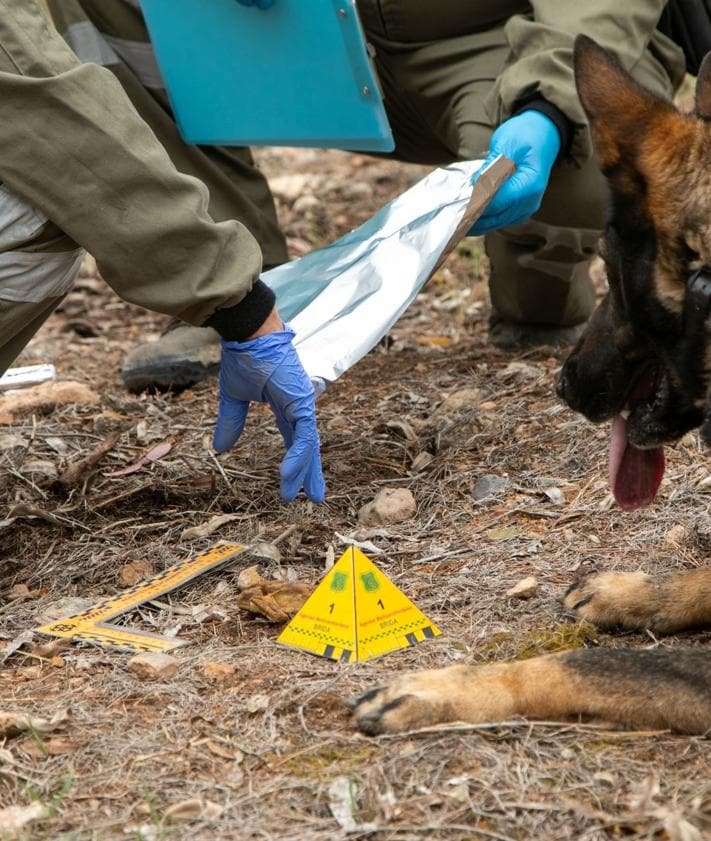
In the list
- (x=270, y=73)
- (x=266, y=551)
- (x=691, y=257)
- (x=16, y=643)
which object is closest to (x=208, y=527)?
(x=266, y=551)

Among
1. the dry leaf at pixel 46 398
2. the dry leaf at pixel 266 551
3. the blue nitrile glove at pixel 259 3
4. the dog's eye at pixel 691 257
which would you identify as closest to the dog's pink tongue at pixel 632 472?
the dog's eye at pixel 691 257

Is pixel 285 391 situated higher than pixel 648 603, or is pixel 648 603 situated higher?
pixel 285 391

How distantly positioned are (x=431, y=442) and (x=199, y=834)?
215 centimetres

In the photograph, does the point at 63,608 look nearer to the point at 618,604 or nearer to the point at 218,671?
the point at 218,671

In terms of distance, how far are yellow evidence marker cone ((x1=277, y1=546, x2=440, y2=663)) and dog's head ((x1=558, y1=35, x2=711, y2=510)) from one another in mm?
817

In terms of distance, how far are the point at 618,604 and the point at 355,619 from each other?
65 centimetres

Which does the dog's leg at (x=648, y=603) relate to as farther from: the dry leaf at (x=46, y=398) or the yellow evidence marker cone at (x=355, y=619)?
the dry leaf at (x=46, y=398)

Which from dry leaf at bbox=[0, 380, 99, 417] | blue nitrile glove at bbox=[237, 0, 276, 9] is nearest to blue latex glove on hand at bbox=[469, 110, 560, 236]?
blue nitrile glove at bbox=[237, 0, 276, 9]

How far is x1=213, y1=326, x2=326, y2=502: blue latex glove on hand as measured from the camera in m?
3.15

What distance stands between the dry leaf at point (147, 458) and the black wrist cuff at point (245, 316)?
83 cm

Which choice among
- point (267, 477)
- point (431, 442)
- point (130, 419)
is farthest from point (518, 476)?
point (130, 419)

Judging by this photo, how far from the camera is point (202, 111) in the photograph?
4.28 meters

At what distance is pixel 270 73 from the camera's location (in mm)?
3994

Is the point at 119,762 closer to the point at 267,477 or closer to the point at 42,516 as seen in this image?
the point at 42,516
